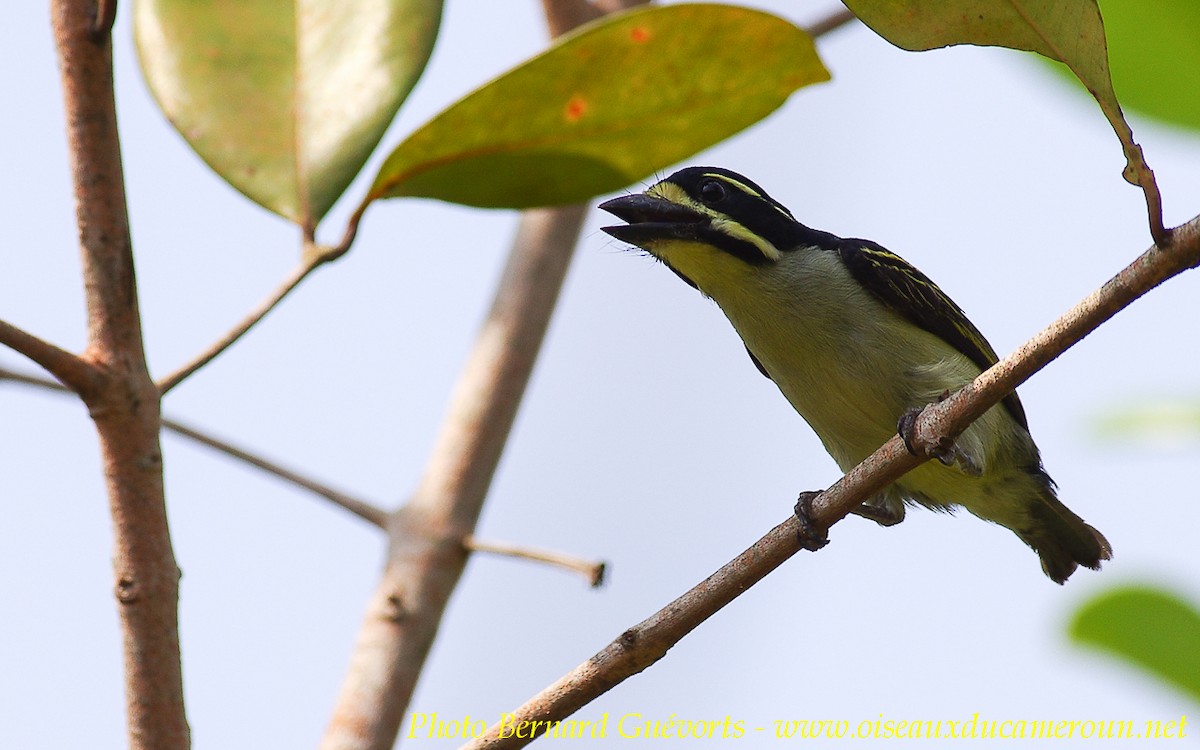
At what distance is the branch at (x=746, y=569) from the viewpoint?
1813 mm

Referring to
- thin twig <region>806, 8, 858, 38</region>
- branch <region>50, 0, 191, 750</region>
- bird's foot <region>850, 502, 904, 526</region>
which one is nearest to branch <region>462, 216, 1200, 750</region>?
branch <region>50, 0, 191, 750</region>

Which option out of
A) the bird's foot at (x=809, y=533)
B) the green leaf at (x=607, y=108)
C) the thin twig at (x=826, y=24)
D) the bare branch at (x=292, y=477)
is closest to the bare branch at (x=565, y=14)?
the thin twig at (x=826, y=24)

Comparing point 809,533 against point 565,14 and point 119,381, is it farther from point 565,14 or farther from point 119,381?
point 565,14

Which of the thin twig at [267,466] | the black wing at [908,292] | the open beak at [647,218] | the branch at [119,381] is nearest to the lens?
the branch at [119,381]

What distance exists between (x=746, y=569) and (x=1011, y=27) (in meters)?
0.96

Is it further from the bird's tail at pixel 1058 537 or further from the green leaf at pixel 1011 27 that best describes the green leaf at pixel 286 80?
the bird's tail at pixel 1058 537

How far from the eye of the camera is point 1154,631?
2668 millimetres

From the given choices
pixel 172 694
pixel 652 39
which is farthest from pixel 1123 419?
pixel 172 694

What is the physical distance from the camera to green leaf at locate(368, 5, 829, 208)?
2525 millimetres

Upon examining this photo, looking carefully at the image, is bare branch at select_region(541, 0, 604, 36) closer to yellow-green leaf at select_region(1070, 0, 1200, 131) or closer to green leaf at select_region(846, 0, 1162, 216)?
yellow-green leaf at select_region(1070, 0, 1200, 131)

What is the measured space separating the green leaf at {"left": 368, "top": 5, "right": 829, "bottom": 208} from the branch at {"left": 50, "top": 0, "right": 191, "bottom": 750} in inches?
25.6

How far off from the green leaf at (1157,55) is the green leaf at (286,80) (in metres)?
1.46

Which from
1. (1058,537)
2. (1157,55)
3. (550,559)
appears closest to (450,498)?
(550,559)

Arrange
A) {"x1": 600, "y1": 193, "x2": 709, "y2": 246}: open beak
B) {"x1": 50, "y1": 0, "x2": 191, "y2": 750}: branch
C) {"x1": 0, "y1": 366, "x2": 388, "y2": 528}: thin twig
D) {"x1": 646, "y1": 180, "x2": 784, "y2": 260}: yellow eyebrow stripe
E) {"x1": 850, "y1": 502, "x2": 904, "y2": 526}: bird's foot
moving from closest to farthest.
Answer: {"x1": 50, "y1": 0, "x2": 191, "y2": 750}: branch, {"x1": 0, "y1": 366, "x2": 388, "y2": 528}: thin twig, {"x1": 600, "y1": 193, "x2": 709, "y2": 246}: open beak, {"x1": 646, "y1": 180, "x2": 784, "y2": 260}: yellow eyebrow stripe, {"x1": 850, "y1": 502, "x2": 904, "y2": 526}: bird's foot
